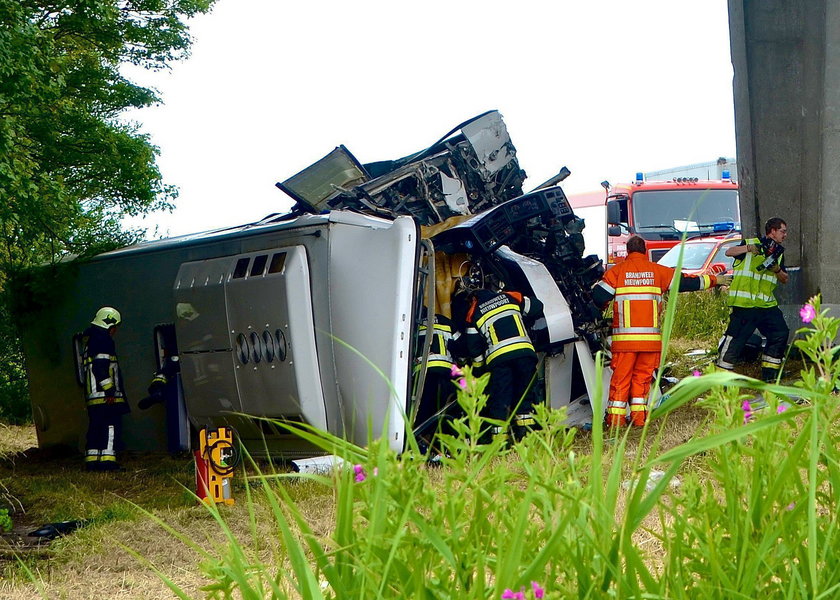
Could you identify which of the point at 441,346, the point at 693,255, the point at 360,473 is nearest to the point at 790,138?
the point at 441,346

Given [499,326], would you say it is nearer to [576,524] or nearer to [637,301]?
[637,301]

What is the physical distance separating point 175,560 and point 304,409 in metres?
1.52

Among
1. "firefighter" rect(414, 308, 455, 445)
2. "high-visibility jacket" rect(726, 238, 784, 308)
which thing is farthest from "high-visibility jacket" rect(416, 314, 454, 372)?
"high-visibility jacket" rect(726, 238, 784, 308)

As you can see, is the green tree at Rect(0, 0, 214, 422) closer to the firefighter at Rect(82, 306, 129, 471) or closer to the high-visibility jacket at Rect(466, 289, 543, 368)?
the firefighter at Rect(82, 306, 129, 471)

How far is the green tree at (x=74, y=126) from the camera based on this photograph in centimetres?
628

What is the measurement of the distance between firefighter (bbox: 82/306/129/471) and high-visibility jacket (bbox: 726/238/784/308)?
17.6ft

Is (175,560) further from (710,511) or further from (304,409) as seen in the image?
(710,511)

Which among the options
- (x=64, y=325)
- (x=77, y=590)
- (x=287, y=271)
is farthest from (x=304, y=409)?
(x=64, y=325)

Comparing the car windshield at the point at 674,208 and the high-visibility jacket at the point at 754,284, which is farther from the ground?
the car windshield at the point at 674,208

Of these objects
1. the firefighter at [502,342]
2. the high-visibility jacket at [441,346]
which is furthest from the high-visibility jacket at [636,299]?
the high-visibility jacket at [441,346]

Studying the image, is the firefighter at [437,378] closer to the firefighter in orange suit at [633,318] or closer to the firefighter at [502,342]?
the firefighter at [502,342]

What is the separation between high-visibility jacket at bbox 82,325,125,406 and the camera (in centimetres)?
862

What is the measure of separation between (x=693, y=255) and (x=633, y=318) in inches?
294

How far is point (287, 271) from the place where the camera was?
21.0ft
